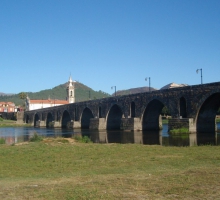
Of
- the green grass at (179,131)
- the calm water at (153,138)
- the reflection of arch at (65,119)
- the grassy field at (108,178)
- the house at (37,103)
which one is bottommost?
the calm water at (153,138)

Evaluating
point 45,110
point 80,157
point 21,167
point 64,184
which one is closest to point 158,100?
point 80,157

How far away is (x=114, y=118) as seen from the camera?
7669 centimetres

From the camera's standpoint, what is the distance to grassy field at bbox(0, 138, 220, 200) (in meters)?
10.0

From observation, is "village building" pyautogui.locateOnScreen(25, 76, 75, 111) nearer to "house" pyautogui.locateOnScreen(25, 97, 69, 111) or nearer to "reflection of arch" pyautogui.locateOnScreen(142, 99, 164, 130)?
"house" pyautogui.locateOnScreen(25, 97, 69, 111)

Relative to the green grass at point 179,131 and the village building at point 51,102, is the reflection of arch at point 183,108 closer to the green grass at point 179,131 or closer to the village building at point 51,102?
the green grass at point 179,131

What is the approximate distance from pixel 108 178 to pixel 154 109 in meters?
51.8

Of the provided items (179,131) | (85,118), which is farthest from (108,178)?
(85,118)

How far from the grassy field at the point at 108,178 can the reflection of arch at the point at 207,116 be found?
31.0 metres

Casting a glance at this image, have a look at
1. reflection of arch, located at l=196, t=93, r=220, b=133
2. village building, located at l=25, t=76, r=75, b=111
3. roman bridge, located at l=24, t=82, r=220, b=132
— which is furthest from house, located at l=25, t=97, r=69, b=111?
reflection of arch, located at l=196, t=93, r=220, b=133

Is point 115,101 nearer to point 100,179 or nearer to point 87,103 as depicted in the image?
point 87,103

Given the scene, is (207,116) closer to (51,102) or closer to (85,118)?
(85,118)

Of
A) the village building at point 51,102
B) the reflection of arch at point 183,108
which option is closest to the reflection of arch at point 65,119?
the village building at point 51,102

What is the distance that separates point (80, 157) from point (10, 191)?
9.76 meters

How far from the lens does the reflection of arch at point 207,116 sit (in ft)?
160
